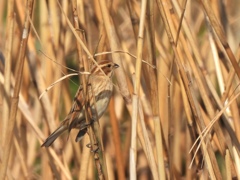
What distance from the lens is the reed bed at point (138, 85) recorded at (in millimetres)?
1828

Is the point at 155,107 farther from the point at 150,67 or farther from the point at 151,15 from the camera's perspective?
the point at 151,15

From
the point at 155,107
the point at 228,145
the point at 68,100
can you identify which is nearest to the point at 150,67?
the point at 155,107

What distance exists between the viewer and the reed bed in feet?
6.00

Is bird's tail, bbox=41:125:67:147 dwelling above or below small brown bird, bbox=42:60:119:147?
below

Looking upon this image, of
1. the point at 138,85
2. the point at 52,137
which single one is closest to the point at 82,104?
the point at 52,137

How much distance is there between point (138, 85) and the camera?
67.1 inches

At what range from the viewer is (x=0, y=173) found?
1938mm

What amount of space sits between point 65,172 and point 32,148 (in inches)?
20.9

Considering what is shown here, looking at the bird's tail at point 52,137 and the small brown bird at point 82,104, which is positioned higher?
the small brown bird at point 82,104

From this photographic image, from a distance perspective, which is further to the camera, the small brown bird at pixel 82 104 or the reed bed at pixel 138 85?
the small brown bird at pixel 82 104

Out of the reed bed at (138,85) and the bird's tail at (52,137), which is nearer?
the reed bed at (138,85)

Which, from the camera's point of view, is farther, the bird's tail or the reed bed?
the bird's tail

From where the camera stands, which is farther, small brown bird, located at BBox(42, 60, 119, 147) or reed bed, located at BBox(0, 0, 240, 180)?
small brown bird, located at BBox(42, 60, 119, 147)

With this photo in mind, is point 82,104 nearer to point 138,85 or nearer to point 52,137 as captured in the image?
point 52,137
